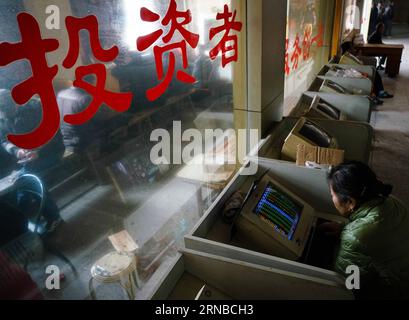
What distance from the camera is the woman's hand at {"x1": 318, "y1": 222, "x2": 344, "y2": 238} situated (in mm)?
1959

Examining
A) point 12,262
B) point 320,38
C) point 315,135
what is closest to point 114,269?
point 12,262

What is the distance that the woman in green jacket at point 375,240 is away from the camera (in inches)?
58.0

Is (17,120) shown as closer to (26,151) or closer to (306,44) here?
(26,151)

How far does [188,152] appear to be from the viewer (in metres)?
3.67

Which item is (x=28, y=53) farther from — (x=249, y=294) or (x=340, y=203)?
(x=340, y=203)

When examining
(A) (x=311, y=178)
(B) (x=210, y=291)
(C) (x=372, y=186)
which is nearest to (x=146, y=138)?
(A) (x=311, y=178)

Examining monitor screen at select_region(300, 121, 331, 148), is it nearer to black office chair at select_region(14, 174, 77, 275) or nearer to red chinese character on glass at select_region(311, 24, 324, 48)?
black office chair at select_region(14, 174, 77, 275)

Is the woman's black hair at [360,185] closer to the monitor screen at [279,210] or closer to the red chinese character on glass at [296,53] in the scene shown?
the monitor screen at [279,210]

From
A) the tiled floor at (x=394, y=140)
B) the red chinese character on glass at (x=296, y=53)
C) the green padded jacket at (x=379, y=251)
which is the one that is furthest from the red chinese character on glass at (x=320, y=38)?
the green padded jacket at (x=379, y=251)

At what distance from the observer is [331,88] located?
4.47 metres

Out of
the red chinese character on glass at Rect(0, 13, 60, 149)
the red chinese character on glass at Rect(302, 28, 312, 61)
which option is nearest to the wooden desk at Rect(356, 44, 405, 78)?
the red chinese character on glass at Rect(302, 28, 312, 61)

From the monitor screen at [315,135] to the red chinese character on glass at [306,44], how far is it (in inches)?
111

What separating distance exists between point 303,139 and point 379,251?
1.22 m
